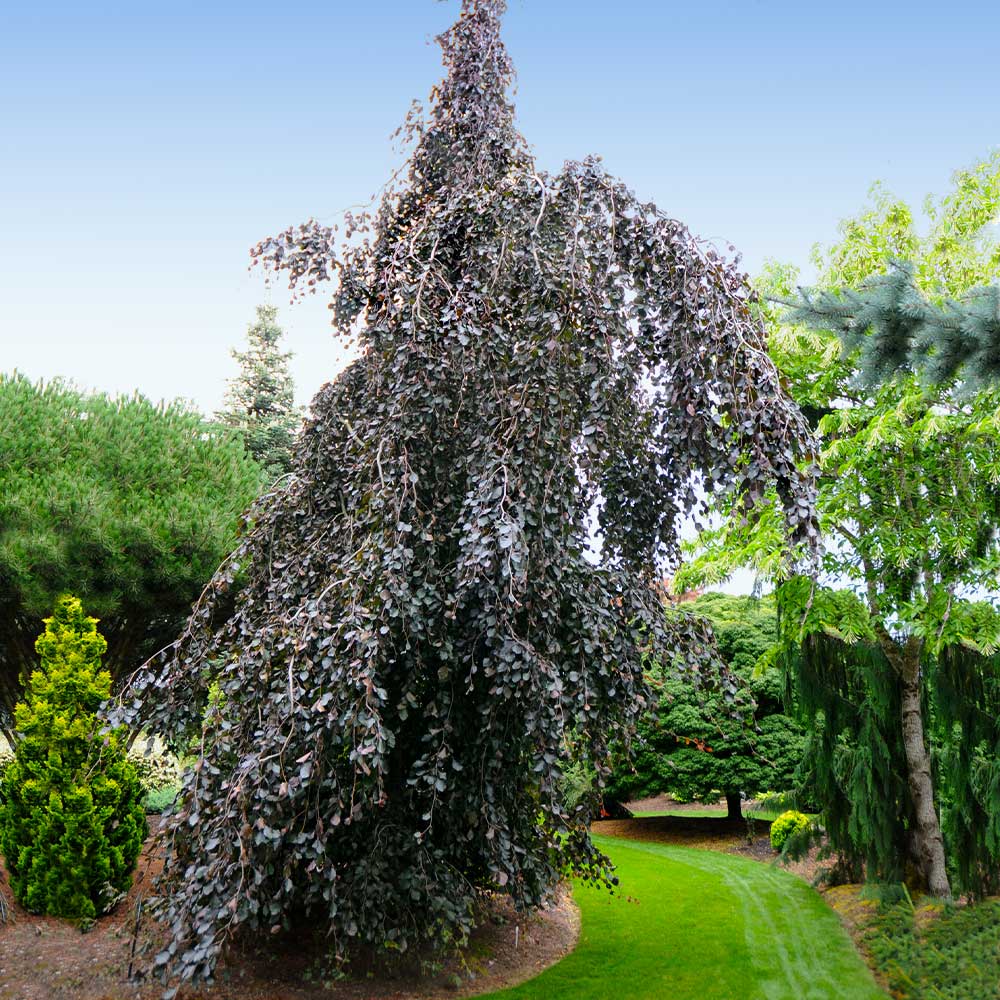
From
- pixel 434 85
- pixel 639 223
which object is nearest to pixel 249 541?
pixel 639 223

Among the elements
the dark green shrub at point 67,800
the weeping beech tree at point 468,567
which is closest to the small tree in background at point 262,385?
the dark green shrub at point 67,800

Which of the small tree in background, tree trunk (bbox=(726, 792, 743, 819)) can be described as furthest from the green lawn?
the small tree in background

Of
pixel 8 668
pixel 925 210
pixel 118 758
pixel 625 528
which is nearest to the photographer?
pixel 625 528

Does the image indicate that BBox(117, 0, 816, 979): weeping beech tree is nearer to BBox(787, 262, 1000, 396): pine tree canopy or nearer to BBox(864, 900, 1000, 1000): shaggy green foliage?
BBox(787, 262, 1000, 396): pine tree canopy

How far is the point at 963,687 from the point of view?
5871 mm

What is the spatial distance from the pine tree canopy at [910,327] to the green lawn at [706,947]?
133 inches

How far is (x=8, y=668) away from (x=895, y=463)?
31.4 feet

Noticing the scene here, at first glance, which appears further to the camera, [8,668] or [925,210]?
[8,668]

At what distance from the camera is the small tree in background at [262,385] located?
1378cm

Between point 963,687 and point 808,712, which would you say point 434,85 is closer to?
point 808,712

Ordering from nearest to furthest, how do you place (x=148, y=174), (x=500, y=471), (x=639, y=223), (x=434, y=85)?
(x=500, y=471) → (x=639, y=223) → (x=434, y=85) → (x=148, y=174)

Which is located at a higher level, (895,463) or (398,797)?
(895,463)

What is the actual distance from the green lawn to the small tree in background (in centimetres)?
987

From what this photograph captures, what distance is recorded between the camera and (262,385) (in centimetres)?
1412
